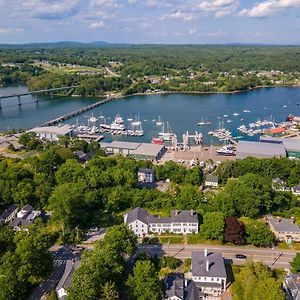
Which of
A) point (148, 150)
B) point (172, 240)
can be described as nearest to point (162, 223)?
point (172, 240)

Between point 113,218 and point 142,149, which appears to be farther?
point 142,149

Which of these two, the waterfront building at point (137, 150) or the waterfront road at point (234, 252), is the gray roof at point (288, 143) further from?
the waterfront road at point (234, 252)

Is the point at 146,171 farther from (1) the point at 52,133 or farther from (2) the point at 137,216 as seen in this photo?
(1) the point at 52,133

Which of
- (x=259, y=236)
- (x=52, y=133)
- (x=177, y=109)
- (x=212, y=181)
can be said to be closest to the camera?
(x=259, y=236)

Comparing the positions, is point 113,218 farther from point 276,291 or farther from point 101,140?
point 101,140

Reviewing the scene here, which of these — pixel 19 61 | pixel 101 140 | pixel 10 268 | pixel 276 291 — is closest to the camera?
pixel 276 291

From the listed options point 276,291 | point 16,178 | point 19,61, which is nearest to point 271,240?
point 276,291
